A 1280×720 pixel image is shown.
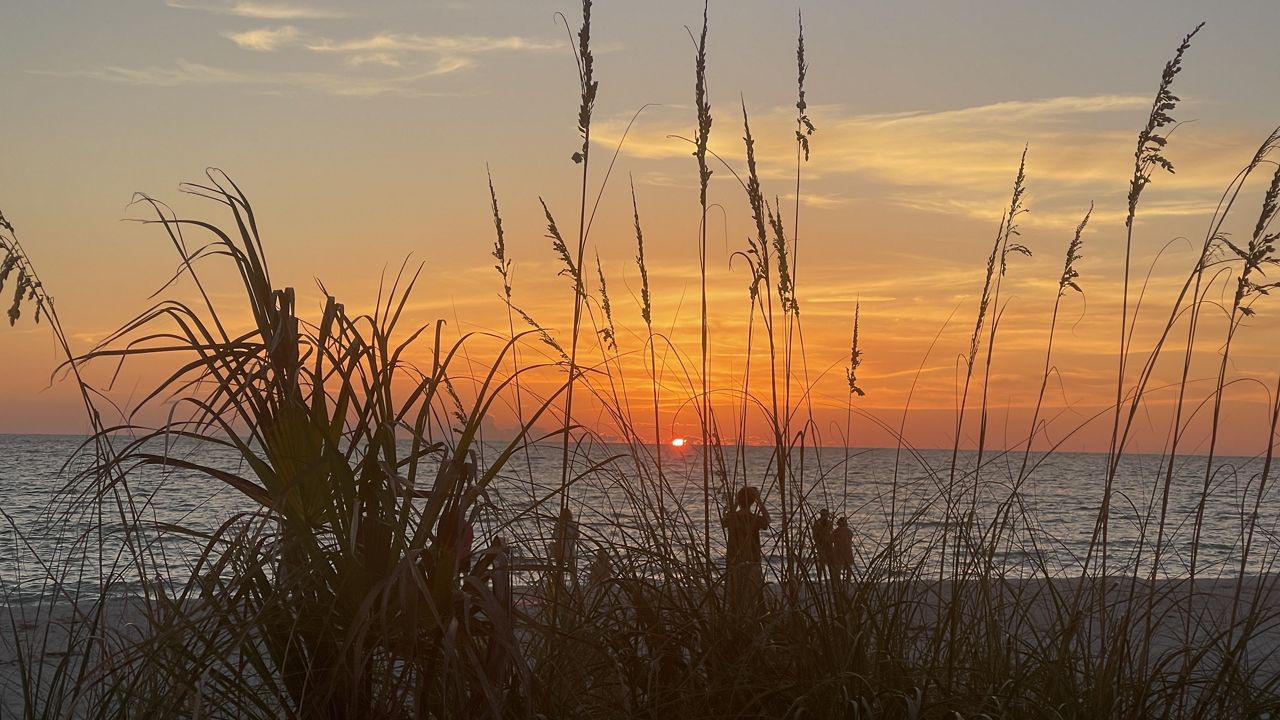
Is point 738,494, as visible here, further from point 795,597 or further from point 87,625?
point 87,625

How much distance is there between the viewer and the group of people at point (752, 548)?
2.36 m

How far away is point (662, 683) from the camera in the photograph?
233cm

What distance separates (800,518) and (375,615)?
1.20 meters

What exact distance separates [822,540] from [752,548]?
201 millimetres

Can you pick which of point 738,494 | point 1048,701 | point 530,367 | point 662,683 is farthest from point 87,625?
point 1048,701

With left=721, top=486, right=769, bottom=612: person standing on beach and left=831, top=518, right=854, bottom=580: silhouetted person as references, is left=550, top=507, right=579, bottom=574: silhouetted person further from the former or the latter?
left=831, top=518, right=854, bottom=580: silhouetted person

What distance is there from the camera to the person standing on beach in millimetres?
2350

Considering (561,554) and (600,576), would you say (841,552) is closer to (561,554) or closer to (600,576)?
(600,576)

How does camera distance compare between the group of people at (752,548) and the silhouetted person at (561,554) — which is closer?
the silhouetted person at (561,554)

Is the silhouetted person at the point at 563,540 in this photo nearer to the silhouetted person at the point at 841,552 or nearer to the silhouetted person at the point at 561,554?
the silhouetted person at the point at 561,554

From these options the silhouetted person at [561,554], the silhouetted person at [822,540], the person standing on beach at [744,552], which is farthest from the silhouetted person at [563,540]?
the silhouetted person at [822,540]

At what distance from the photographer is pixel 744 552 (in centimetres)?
246

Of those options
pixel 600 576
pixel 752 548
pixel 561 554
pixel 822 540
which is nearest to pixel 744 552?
pixel 752 548

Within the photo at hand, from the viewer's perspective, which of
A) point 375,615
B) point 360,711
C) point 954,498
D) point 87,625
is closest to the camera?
point 375,615
